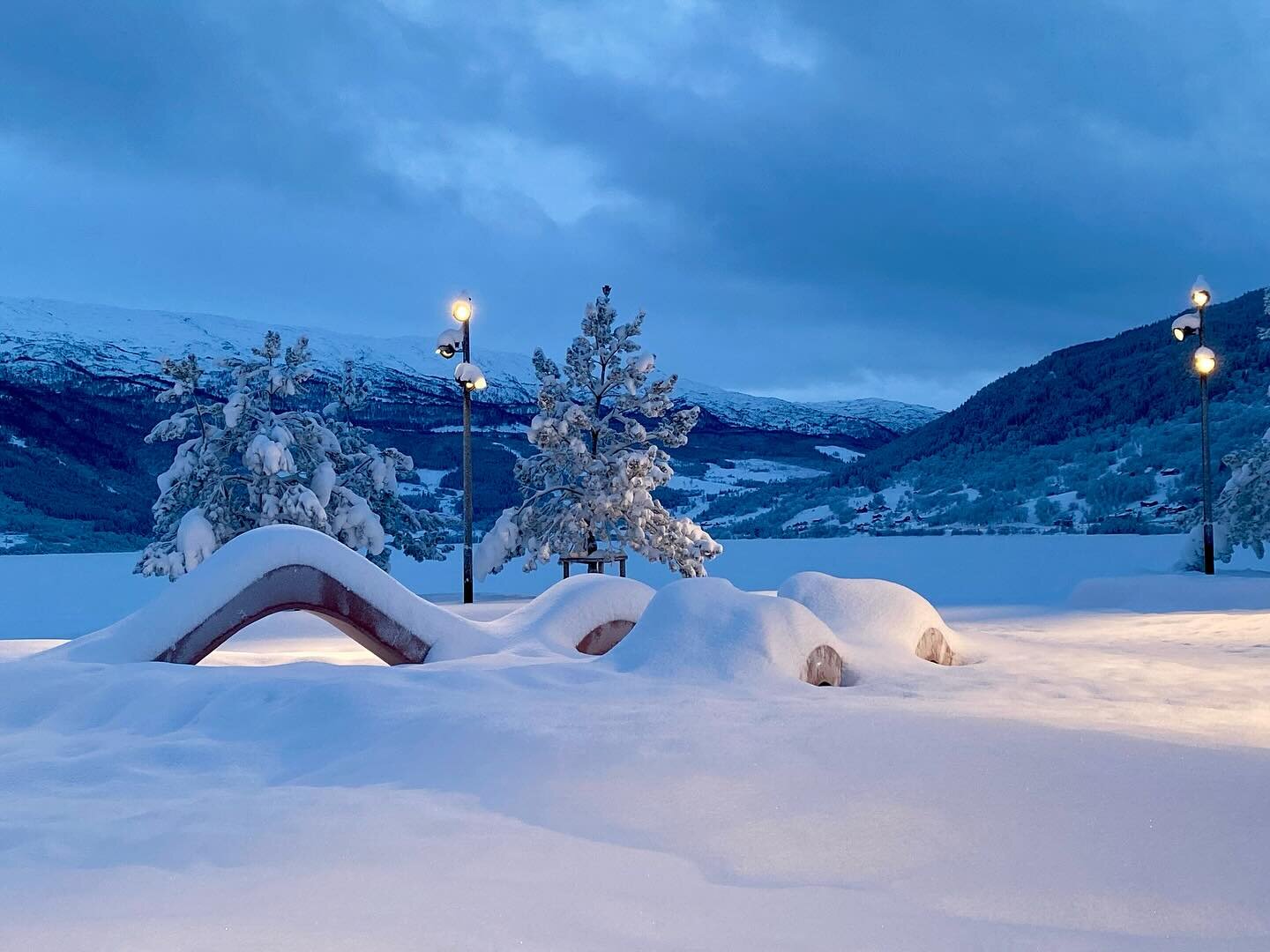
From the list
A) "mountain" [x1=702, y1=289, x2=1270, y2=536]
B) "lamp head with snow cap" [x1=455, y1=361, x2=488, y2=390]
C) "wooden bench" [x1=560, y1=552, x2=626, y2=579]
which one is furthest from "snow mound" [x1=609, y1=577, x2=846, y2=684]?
"mountain" [x1=702, y1=289, x2=1270, y2=536]

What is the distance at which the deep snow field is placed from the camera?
10.4 ft

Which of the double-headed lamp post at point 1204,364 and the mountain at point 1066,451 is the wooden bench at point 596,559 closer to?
the double-headed lamp post at point 1204,364

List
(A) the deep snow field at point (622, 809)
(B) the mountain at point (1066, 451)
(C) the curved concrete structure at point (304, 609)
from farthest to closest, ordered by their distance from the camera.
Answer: (B) the mountain at point (1066, 451) < (C) the curved concrete structure at point (304, 609) < (A) the deep snow field at point (622, 809)

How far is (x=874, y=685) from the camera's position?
8.01 m

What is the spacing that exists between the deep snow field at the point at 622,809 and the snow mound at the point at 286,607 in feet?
2.85

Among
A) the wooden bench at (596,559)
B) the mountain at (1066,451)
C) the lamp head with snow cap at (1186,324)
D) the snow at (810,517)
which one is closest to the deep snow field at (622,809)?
the wooden bench at (596,559)

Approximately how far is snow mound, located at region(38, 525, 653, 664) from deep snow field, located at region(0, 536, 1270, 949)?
0.87m

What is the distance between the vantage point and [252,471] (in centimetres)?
2067

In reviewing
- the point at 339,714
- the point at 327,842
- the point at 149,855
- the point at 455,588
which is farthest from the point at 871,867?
the point at 455,588

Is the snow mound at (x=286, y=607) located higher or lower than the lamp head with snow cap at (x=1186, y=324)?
lower

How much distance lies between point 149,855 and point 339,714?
2385 mm

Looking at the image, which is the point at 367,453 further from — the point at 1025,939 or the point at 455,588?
the point at 1025,939

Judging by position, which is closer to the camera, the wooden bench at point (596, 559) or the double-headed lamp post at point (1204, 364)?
the double-headed lamp post at point (1204, 364)

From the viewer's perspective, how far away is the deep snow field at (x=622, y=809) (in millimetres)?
3176
